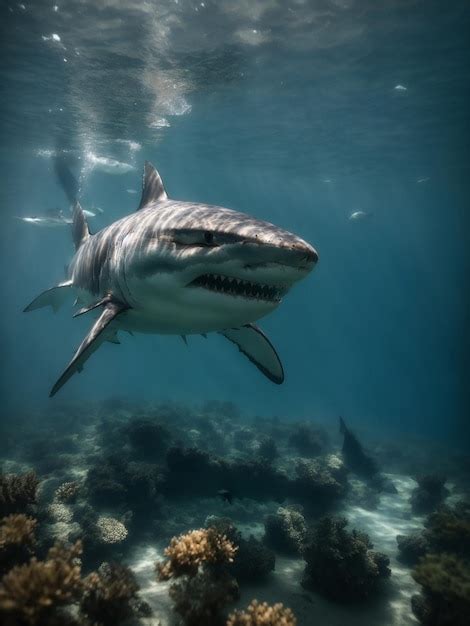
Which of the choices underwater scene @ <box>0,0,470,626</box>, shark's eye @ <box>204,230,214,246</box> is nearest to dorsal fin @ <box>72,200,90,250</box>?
underwater scene @ <box>0,0,470,626</box>

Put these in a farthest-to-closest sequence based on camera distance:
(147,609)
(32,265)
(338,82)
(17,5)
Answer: (32,265)
(338,82)
(17,5)
(147,609)

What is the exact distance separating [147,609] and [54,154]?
1197 inches

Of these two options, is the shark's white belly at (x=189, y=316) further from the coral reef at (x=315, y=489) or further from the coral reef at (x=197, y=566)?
the coral reef at (x=315, y=489)

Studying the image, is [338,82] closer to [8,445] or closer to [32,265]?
[8,445]

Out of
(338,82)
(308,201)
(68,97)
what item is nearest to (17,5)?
(68,97)

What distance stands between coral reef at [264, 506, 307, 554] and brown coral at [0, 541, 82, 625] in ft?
17.7

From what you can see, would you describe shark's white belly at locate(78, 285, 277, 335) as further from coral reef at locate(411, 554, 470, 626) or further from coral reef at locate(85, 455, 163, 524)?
coral reef at locate(85, 455, 163, 524)

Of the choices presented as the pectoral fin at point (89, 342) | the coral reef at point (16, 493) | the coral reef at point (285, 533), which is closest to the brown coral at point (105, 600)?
the pectoral fin at point (89, 342)

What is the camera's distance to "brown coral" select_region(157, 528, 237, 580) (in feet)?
13.5

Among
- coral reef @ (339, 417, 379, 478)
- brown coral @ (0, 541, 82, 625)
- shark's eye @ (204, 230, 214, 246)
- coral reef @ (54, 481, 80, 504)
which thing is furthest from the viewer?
coral reef @ (339, 417, 379, 478)

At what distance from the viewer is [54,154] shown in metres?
27.5

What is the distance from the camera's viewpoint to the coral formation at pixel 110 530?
22.4 ft

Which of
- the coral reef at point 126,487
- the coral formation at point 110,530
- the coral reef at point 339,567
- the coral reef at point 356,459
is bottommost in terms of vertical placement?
the coral reef at point 356,459

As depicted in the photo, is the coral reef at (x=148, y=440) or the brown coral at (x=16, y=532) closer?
the brown coral at (x=16, y=532)
